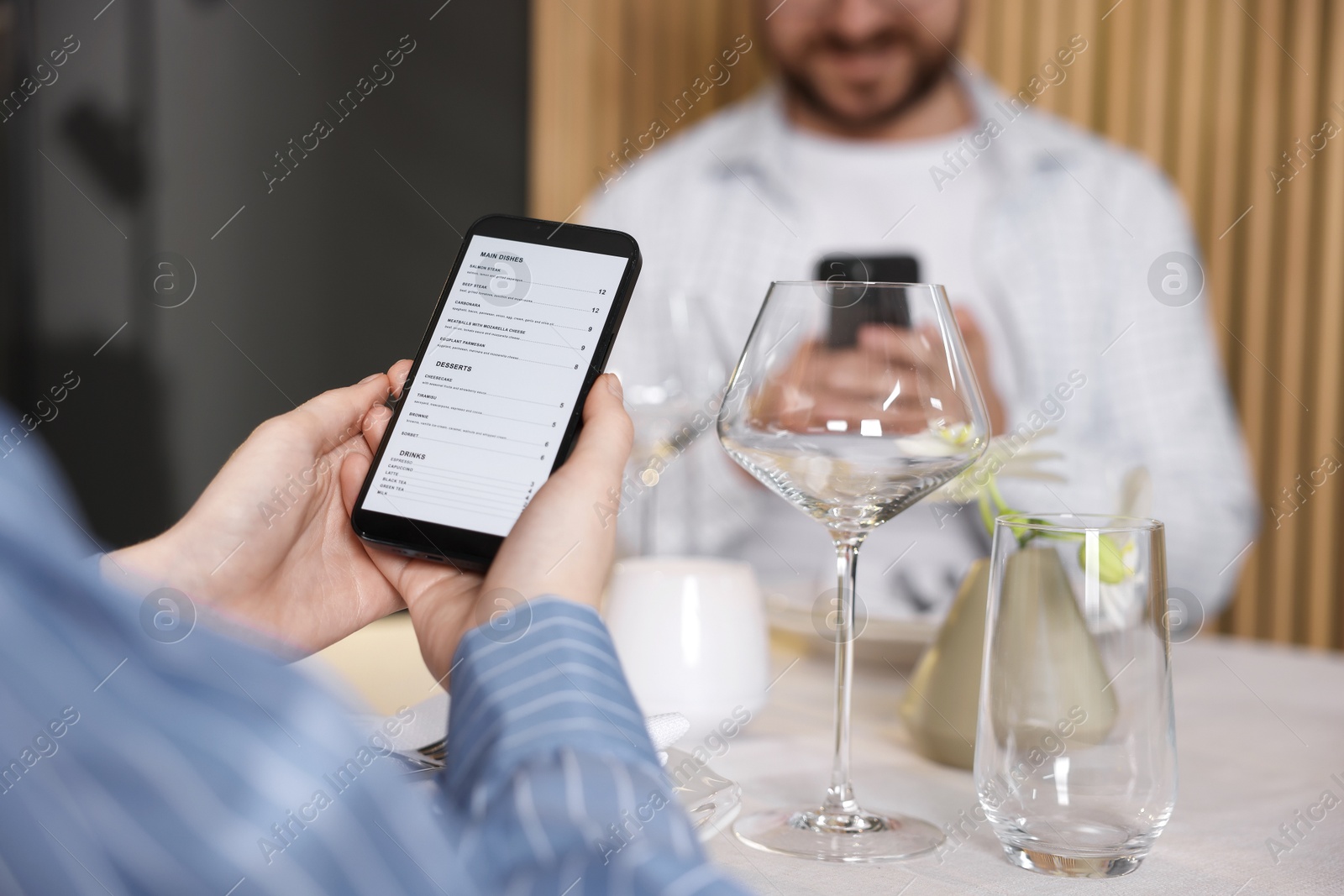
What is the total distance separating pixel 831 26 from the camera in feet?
5.05

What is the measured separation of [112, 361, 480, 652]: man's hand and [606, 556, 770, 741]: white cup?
0.11 metres

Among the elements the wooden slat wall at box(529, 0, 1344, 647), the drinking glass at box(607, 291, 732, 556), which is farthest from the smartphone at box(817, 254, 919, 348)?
the wooden slat wall at box(529, 0, 1344, 647)

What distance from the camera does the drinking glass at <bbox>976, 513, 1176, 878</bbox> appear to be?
0.37m

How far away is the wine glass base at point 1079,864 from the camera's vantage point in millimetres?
375

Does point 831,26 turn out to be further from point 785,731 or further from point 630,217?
point 785,731

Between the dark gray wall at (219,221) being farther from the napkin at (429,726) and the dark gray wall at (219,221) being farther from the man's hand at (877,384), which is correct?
the man's hand at (877,384)

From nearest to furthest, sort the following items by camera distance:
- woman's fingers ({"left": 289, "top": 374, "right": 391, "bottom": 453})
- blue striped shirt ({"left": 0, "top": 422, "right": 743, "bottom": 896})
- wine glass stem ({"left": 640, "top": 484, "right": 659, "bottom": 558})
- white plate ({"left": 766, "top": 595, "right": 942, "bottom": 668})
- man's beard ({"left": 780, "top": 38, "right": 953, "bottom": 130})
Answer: blue striped shirt ({"left": 0, "top": 422, "right": 743, "bottom": 896}) < woman's fingers ({"left": 289, "top": 374, "right": 391, "bottom": 453}) < white plate ({"left": 766, "top": 595, "right": 942, "bottom": 668}) < wine glass stem ({"left": 640, "top": 484, "right": 659, "bottom": 558}) < man's beard ({"left": 780, "top": 38, "right": 953, "bottom": 130})

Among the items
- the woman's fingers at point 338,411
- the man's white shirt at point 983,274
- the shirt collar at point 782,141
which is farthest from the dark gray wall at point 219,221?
the woman's fingers at point 338,411

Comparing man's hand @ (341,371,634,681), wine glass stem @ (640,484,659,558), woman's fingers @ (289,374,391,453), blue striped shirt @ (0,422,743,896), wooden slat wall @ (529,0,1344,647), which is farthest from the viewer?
wooden slat wall @ (529,0,1344,647)

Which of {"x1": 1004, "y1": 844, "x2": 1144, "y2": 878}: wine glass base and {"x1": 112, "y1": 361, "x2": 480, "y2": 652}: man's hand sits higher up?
{"x1": 112, "y1": 361, "x2": 480, "y2": 652}: man's hand

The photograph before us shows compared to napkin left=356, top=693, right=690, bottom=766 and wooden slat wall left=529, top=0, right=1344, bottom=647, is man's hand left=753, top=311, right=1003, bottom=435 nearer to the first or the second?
napkin left=356, top=693, right=690, bottom=766

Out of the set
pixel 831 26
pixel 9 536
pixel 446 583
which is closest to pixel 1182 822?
pixel 446 583

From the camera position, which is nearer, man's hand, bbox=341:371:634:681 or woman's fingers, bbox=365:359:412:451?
man's hand, bbox=341:371:634:681

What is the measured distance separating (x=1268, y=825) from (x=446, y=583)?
336 mm
